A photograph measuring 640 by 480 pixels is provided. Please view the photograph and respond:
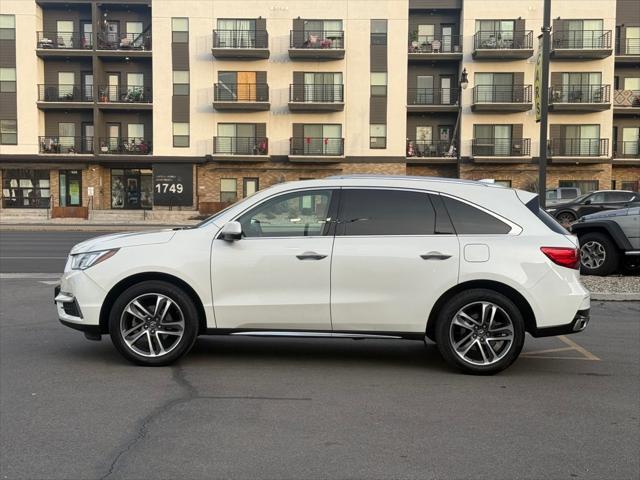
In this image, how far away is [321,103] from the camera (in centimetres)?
4328

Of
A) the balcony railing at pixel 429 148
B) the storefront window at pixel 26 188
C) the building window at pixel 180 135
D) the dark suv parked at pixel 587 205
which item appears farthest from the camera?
the storefront window at pixel 26 188

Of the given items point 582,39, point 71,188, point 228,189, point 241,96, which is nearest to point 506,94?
point 582,39

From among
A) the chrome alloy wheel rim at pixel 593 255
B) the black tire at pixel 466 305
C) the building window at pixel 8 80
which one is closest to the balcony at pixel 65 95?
the building window at pixel 8 80

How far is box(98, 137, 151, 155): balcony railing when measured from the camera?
146 ft

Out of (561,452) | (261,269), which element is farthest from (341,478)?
(261,269)

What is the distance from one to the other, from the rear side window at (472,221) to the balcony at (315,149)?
37924mm

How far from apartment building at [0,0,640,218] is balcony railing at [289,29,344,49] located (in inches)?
3.7

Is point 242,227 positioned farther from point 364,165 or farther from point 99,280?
point 364,165

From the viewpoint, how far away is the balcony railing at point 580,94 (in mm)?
43812

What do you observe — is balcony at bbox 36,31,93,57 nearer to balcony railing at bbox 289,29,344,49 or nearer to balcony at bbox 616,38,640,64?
balcony railing at bbox 289,29,344,49

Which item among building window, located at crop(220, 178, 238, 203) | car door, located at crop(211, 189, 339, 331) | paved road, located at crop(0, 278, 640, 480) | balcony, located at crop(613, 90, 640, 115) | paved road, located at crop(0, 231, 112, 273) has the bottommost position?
paved road, located at crop(0, 278, 640, 480)

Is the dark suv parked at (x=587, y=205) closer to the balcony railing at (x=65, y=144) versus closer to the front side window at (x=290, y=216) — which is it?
the front side window at (x=290, y=216)

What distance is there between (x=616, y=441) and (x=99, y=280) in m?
4.41

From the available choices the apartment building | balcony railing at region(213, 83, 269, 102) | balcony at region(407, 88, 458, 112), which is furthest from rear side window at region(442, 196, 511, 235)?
balcony at region(407, 88, 458, 112)
